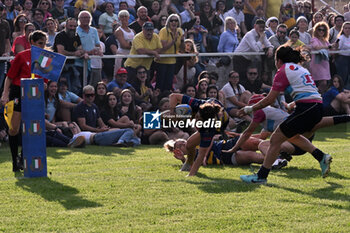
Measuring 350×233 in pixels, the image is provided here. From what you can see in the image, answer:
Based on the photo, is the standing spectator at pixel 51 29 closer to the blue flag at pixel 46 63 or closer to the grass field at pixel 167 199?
the grass field at pixel 167 199

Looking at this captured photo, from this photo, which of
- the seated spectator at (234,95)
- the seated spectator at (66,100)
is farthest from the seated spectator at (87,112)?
the seated spectator at (234,95)

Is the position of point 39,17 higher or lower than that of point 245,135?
higher

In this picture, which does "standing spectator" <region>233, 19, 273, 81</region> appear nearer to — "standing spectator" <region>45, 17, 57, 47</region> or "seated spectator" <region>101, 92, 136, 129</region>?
"seated spectator" <region>101, 92, 136, 129</region>

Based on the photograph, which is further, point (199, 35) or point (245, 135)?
point (199, 35)

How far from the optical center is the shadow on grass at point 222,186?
8812 millimetres

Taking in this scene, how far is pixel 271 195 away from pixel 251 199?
37cm

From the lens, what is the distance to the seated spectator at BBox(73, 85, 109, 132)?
14.3 m

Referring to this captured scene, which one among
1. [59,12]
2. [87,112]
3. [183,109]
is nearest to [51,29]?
[59,12]

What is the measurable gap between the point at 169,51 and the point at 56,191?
25.5 ft

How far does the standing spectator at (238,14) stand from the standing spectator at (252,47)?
3155 mm

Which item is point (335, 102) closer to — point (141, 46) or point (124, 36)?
point (141, 46)

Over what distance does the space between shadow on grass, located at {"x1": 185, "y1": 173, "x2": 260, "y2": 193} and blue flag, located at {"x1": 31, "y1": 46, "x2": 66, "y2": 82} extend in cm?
236

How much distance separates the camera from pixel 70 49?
14969 mm

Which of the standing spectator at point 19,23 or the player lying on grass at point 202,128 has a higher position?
the standing spectator at point 19,23
